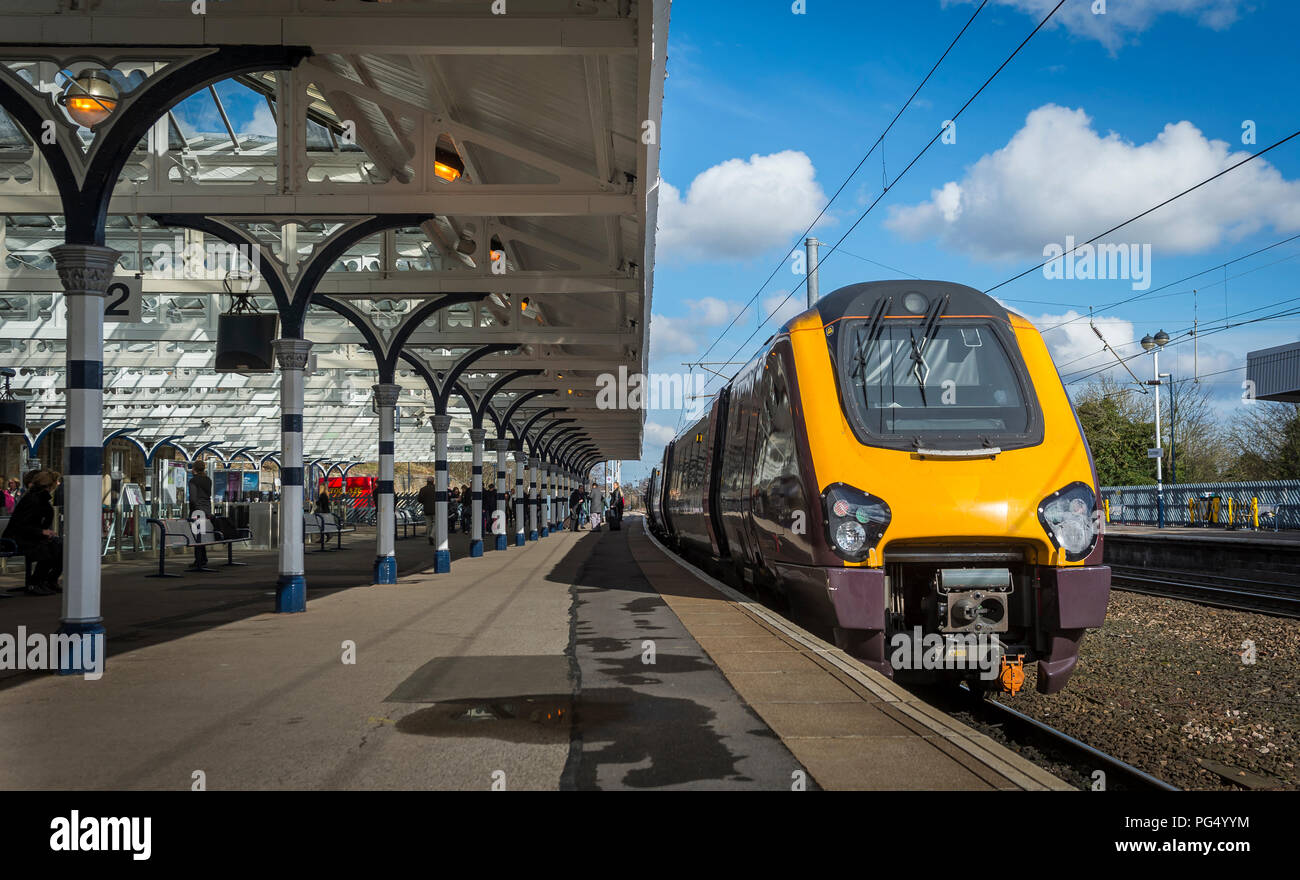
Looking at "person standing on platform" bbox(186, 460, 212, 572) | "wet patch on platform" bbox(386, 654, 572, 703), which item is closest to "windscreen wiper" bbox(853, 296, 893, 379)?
"wet patch on platform" bbox(386, 654, 572, 703)

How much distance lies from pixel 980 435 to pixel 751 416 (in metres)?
3.43

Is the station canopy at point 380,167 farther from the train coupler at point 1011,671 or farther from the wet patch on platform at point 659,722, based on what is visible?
the train coupler at point 1011,671

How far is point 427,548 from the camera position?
30344mm

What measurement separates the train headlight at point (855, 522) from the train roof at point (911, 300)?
168 cm

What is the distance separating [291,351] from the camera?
1277 centimetres

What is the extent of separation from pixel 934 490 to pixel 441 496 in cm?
1559

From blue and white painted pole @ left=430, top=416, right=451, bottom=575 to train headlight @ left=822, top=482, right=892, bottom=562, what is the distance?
44.8 feet

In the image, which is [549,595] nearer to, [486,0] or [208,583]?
[208,583]

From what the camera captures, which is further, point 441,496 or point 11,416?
point 441,496

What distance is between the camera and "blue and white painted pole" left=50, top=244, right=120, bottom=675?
8250mm

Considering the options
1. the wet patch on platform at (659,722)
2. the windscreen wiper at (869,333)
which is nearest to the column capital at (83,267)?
the wet patch on platform at (659,722)

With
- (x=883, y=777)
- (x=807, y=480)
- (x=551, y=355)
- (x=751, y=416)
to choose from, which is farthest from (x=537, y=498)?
(x=883, y=777)

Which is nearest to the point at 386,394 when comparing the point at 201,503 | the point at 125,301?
the point at 125,301

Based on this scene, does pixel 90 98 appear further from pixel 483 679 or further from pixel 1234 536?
pixel 1234 536
